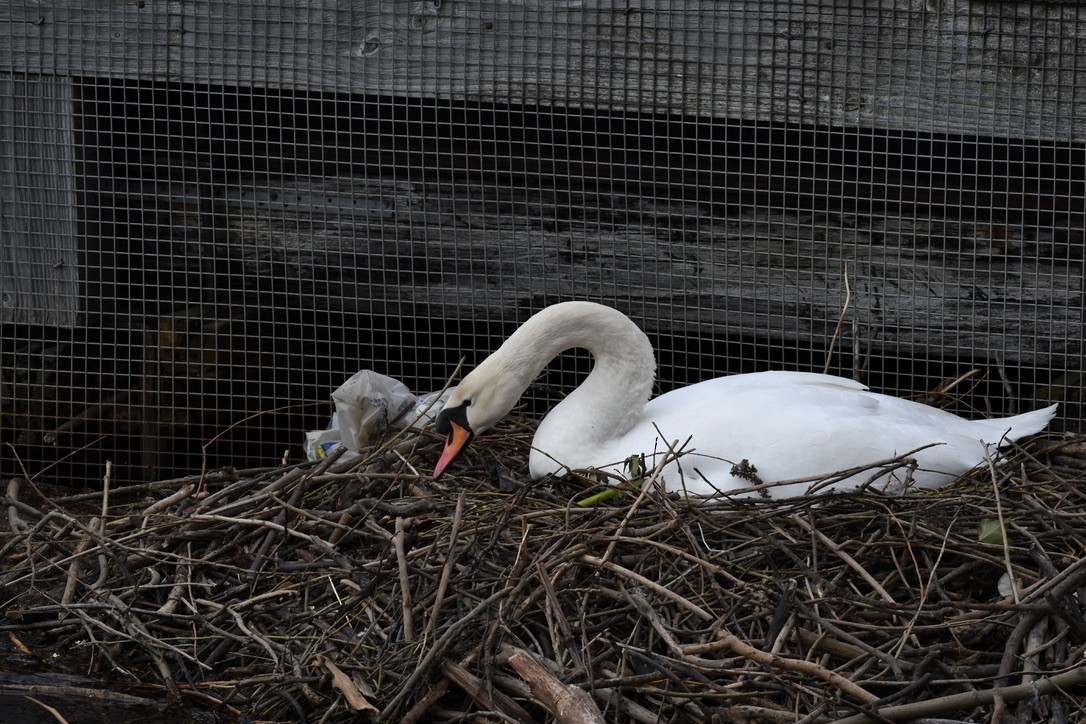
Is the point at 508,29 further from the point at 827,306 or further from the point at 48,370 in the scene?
the point at 48,370

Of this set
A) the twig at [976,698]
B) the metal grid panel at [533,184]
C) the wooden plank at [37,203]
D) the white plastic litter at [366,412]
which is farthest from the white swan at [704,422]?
the wooden plank at [37,203]

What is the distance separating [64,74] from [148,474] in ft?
5.94

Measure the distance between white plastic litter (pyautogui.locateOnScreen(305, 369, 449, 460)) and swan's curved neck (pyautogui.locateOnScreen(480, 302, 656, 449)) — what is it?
619 millimetres

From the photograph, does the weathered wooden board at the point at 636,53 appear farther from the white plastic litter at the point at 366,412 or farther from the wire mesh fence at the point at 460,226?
the white plastic litter at the point at 366,412

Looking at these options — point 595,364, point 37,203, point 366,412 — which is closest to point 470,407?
point 595,364

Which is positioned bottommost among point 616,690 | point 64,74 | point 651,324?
point 616,690

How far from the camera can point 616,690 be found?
3023 mm

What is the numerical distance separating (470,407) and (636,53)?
69.7 inches

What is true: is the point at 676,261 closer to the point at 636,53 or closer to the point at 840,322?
the point at 840,322

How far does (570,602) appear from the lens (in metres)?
3.37

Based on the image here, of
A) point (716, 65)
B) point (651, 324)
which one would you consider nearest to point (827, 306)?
point (651, 324)

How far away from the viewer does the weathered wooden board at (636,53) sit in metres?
5.04

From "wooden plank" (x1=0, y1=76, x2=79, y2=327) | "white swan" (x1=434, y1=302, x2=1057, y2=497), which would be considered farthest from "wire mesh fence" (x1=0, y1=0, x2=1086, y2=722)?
"white swan" (x1=434, y1=302, x2=1057, y2=497)

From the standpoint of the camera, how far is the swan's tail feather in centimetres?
433
